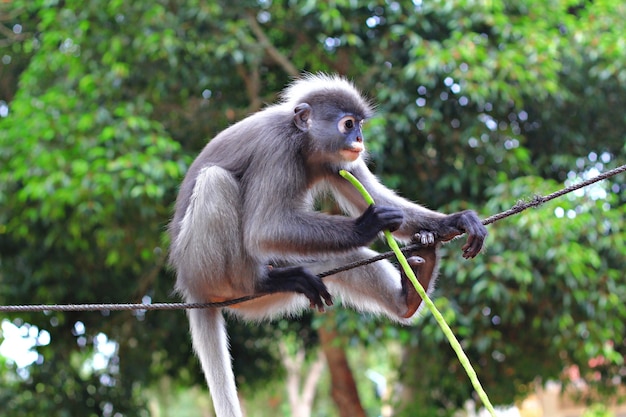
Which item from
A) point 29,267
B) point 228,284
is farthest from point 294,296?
point 29,267

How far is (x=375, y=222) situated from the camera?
12.5 feet

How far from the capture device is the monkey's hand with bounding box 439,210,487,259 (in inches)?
154

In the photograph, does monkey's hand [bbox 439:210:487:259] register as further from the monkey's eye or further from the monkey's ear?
the monkey's ear

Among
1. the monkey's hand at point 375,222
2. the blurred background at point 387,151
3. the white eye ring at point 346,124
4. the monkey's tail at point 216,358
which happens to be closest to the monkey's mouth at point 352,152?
the white eye ring at point 346,124

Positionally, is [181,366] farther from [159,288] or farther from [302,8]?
[302,8]

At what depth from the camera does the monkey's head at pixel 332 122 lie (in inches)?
167

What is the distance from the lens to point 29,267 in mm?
9078

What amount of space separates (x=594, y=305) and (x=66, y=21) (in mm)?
5430

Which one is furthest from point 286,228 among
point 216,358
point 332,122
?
point 216,358

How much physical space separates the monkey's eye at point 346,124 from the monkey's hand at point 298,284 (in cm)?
75

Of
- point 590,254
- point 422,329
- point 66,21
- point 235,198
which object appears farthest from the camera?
point 66,21

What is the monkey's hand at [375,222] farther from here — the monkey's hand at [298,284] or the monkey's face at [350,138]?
the monkey's face at [350,138]

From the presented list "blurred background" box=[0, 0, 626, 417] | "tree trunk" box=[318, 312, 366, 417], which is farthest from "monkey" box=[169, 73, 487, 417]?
"tree trunk" box=[318, 312, 366, 417]

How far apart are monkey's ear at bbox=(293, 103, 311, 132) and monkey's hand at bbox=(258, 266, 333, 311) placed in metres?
0.73
